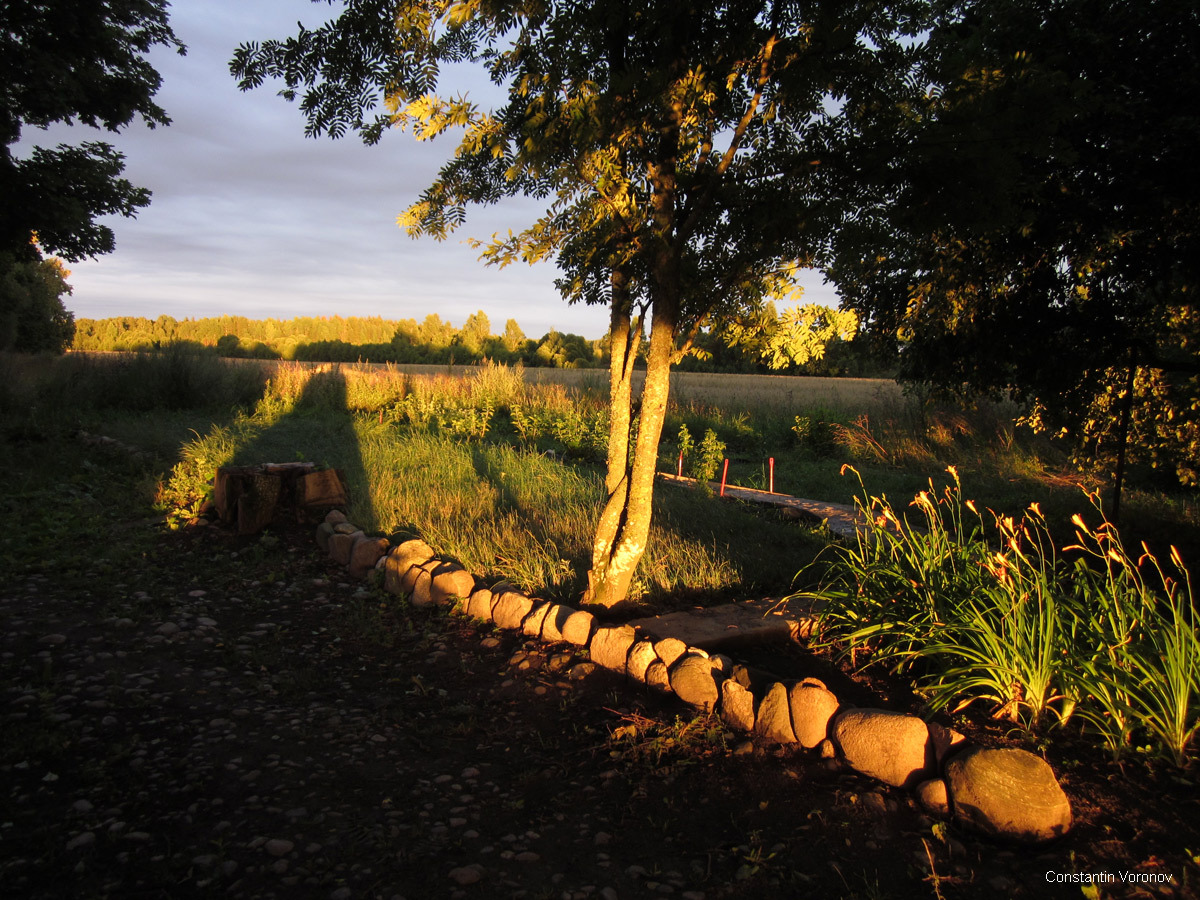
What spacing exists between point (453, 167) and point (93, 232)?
34.1 feet

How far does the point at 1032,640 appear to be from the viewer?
9.18 feet

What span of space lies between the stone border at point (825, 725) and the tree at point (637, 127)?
0.53 meters

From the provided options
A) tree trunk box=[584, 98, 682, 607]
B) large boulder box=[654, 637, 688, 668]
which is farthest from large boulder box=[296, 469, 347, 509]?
large boulder box=[654, 637, 688, 668]

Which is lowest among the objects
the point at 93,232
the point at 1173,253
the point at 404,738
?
the point at 404,738

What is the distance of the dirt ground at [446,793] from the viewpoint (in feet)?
7.02

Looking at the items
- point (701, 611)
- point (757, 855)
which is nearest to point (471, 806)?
point (757, 855)

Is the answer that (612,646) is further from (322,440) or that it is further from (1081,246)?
(322,440)

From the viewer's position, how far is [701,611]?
13.8 feet

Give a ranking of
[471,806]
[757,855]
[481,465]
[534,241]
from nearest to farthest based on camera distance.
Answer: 1. [757,855]
2. [471,806]
3. [534,241]
4. [481,465]

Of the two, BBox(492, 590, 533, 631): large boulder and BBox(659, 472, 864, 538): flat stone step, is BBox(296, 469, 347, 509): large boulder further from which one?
BBox(659, 472, 864, 538): flat stone step

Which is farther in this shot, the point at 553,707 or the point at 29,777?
the point at 553,707

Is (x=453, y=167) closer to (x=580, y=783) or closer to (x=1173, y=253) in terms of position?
(x=580, y=783)

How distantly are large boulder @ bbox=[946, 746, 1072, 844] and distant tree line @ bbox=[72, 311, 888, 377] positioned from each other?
36.6 meters

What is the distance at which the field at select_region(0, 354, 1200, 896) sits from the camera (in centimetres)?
242
